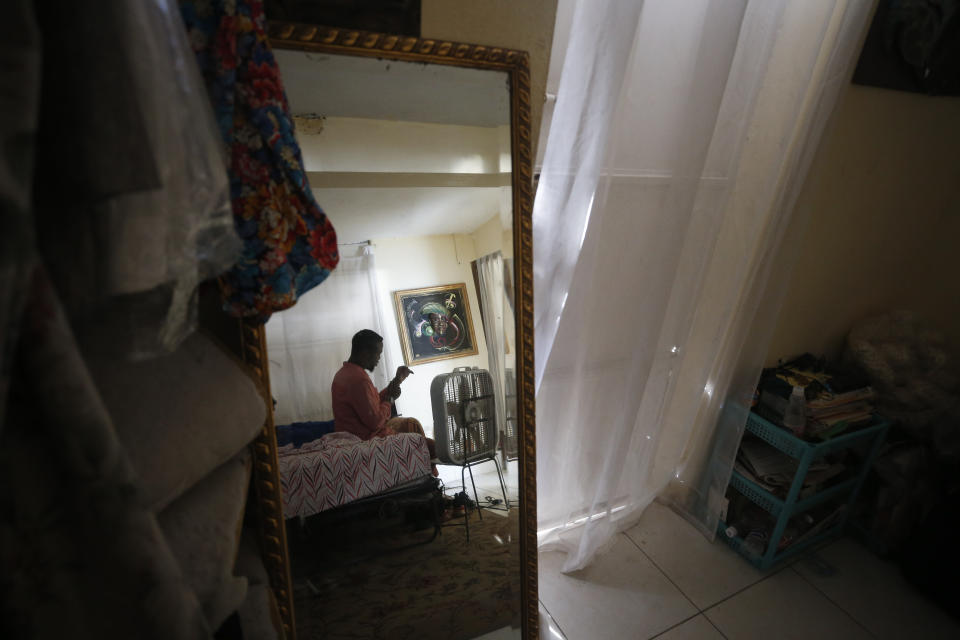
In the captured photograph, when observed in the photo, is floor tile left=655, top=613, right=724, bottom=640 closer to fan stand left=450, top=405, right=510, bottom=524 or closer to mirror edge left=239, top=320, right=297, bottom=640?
fan stand left=450, top=405, right=510, bottom=524

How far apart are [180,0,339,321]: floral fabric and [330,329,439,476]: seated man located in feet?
0.82

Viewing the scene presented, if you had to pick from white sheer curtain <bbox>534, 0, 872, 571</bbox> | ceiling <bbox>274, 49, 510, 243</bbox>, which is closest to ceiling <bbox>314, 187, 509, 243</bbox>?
ceiling <bbox>274, 49, 510, 243</bbox>

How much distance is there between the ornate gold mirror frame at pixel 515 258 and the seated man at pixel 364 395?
136 millimetres

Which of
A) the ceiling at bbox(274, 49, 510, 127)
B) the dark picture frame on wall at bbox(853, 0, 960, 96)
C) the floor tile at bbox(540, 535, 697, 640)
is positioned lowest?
the floor tile at bbox(540, 535, 697, 640)

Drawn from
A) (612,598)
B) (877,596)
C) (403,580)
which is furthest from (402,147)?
(877,596)

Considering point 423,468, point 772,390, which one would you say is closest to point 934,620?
point 772,390

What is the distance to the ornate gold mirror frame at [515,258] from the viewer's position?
2.31 ft

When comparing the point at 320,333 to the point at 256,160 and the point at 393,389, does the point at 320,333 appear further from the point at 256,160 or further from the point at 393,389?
the point at 256,160

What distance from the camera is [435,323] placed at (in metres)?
0.93

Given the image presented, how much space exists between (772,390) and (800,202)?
2.31 ft

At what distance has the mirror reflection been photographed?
2.59 ft

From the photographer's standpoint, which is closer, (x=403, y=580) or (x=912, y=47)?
(x=403, y=580)

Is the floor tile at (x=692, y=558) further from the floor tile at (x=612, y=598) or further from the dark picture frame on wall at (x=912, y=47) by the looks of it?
the dark picture frame on wall at (x=912, y=47)

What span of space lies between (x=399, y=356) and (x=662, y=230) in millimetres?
884
